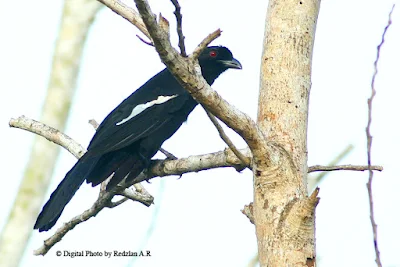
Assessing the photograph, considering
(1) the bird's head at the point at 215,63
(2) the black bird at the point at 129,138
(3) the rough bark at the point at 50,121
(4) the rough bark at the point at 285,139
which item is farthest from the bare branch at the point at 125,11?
(3) the rough bark at the point at 50,121

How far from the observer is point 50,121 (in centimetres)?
783

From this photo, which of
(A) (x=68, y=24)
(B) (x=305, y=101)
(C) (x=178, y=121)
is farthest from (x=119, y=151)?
(A) (x=68, y=24)

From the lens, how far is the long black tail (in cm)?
503

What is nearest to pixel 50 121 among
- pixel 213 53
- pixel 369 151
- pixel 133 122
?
pixel 213 53

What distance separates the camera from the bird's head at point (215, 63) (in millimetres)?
6637

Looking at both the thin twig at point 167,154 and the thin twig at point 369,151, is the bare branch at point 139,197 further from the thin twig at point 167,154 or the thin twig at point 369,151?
the thin twig at point 369,151

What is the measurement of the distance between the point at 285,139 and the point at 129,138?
93.4 inches

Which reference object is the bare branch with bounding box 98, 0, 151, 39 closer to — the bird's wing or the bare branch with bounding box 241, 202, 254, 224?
the bare branch with bounding box 241, 202, 254, 224

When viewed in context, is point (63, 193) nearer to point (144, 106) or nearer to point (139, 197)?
point (139, 197)

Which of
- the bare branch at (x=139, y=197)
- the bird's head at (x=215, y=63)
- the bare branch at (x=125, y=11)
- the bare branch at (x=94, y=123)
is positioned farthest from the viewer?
the bird's head at (x=215, y=63)

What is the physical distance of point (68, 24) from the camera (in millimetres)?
8531

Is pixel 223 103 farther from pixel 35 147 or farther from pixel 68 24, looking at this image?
pixel 68 24

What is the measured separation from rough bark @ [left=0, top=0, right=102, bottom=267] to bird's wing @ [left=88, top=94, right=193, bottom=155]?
5.99 feet

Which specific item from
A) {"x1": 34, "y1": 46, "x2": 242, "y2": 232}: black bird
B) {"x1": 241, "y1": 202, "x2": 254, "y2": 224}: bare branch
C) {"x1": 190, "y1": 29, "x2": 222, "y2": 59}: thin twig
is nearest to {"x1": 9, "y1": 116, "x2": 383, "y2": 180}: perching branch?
{"x1": 34, "y1": 46, "x2": 242, "y2": 232}: black bird
